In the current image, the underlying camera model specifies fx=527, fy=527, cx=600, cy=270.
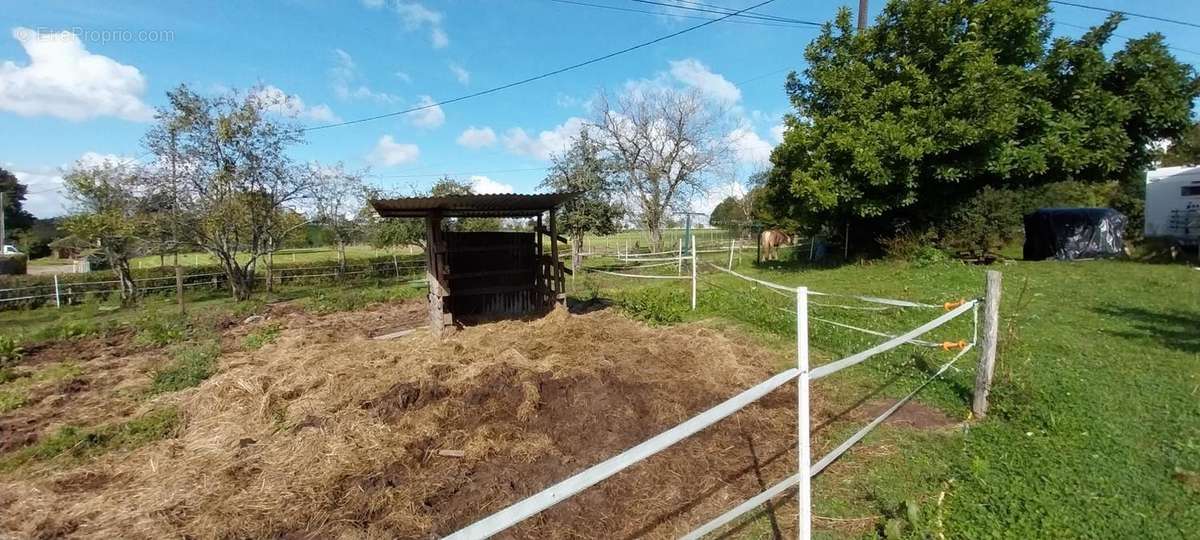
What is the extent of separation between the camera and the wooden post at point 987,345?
3.72m

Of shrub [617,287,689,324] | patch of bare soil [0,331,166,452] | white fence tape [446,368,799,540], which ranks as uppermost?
white fence tape [446,368,799,540]

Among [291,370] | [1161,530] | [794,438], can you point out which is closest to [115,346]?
[291,370]

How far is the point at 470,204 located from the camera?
23.6 feet

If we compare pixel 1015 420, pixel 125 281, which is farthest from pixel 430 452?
pixel 125 281

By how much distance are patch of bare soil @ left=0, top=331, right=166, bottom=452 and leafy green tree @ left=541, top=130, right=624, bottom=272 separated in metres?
15.3

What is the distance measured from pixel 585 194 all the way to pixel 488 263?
50.8 feet

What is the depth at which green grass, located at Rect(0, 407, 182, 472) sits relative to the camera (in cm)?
421

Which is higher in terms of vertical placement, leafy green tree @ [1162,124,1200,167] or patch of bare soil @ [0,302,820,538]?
leafy green tree @ [1162,124,1200,167]

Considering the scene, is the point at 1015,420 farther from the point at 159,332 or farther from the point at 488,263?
the point at 159,332

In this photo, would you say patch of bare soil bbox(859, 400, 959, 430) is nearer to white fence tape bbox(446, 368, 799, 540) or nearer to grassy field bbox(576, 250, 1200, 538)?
grassy field bbox(576, 250, 1200, 538)

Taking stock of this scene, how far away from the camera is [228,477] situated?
11.4 feet

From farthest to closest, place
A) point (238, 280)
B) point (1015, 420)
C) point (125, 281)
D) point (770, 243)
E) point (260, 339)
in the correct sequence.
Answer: point (770, 243) → point (125, 281) → point (238, 280) → point (260, 339) → point (1015, 420)

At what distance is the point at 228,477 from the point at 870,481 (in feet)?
13.4

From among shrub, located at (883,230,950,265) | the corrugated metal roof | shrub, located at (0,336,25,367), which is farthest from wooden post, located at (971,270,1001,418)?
shrub, located at (0,336,25,367)
